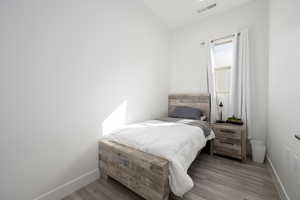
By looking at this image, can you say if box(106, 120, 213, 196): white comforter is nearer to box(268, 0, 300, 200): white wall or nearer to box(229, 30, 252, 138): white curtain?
box(268, 0, 300, 200): white wall

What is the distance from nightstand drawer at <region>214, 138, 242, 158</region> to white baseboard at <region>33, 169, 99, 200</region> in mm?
2109

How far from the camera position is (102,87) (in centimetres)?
181

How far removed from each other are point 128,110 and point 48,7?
5.46 feet

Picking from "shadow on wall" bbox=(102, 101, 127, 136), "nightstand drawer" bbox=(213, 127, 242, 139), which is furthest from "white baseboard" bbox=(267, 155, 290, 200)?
"shadow on wall" bbox=(102, 101, 127, 136)

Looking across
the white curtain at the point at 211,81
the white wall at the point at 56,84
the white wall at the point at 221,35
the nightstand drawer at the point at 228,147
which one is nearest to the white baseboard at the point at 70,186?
the white wall at the point at 56,84

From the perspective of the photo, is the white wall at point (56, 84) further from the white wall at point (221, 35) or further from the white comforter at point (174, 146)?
the white wall at point (221, 35)

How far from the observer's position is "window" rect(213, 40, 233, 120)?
8.41 ft

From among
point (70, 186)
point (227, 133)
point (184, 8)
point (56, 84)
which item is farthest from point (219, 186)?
point (184, 8)

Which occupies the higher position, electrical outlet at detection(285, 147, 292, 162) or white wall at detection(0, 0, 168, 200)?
white wall at detection(0, 0, 168, 200)

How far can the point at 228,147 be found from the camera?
2.15 metres

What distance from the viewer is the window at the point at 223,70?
2563 mm

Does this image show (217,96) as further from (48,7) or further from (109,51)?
(48,7)

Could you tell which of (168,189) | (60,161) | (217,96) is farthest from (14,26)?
(217,96)

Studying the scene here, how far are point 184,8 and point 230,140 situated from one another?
2734 mm
